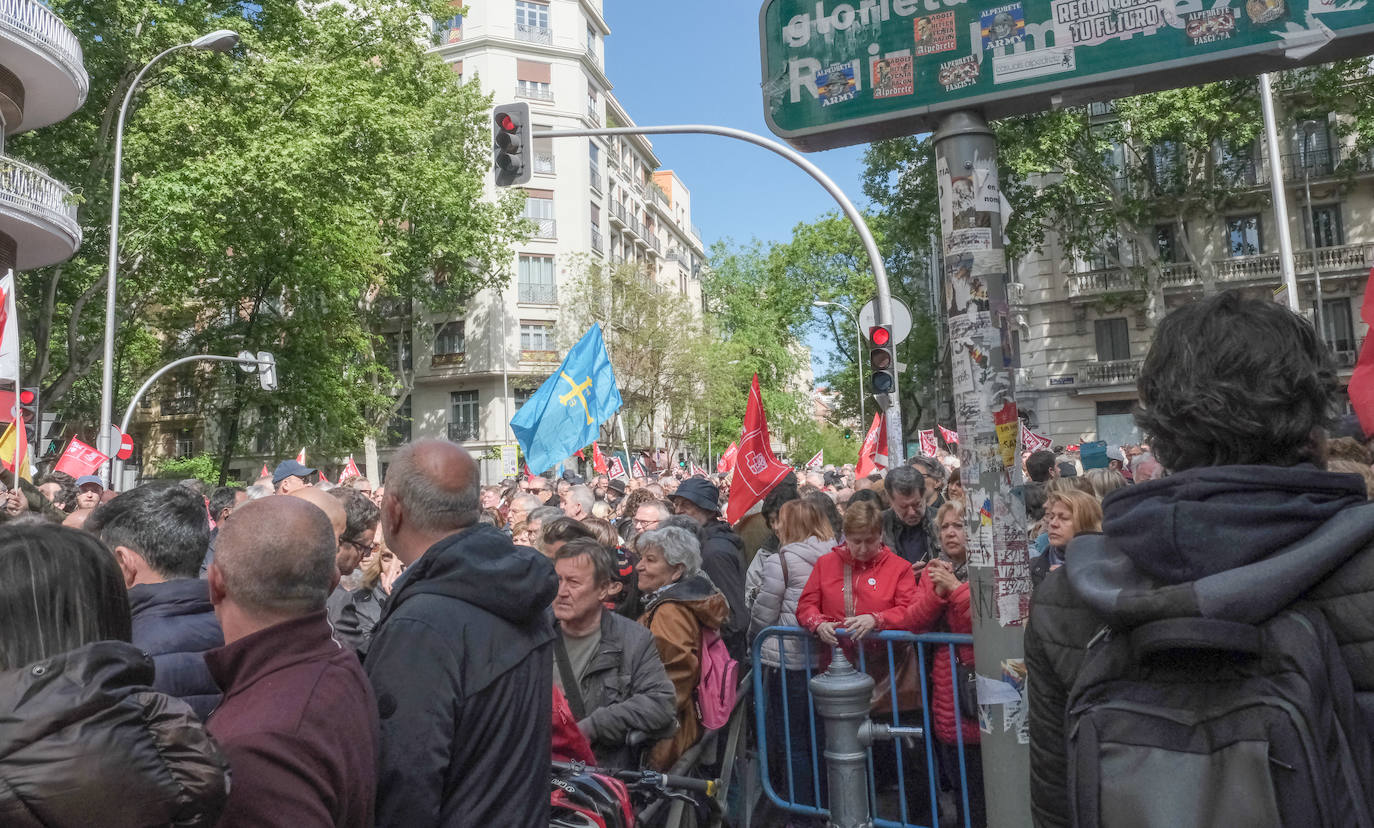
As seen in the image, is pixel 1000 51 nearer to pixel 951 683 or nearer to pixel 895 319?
pixel 951 683

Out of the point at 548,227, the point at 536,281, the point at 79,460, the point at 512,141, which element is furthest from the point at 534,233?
the point at 512,141

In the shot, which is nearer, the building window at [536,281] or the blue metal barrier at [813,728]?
the blue metal barrier at [813,728]

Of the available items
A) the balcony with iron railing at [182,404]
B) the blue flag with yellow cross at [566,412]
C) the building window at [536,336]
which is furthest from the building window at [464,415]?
the blue flag with yellow cross at [566,412]

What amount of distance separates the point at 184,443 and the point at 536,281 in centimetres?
1807

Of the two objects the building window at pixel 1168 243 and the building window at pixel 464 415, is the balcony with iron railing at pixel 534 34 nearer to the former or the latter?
the building window at pixel 464 415

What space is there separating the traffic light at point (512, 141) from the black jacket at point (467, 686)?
28.9 ft

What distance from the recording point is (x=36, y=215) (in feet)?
62.1

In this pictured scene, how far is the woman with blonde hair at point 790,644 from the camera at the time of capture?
542cm

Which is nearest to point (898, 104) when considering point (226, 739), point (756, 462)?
point (226, 739)

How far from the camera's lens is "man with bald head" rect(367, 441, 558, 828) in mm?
2377

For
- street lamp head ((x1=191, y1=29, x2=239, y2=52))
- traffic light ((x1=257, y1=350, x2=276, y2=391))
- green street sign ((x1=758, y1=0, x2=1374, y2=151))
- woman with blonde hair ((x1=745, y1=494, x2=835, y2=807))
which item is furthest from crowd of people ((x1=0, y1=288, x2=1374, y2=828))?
traffic light ((x1=257, y1=350, x2=276, y2=391))

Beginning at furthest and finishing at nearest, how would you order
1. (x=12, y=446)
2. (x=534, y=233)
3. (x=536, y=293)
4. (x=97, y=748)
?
(x=536, y=293) < (x=534, y=233) < (x=12, y=446) < (x=97, y=748)

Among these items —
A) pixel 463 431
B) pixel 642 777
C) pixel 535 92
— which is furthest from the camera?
pixel 535 92

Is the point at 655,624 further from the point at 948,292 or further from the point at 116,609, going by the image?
the point at 116,609
